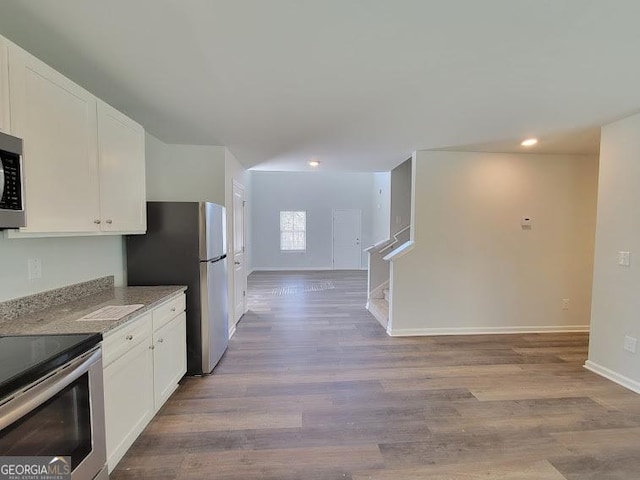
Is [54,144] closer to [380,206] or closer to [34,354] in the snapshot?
[34,354]

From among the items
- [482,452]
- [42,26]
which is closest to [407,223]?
[482,452]

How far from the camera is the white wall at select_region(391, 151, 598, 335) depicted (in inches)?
147

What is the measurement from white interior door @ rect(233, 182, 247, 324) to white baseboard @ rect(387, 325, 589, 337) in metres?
2.16

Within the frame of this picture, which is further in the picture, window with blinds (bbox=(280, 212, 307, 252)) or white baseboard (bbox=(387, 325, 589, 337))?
window with blinds (bbox=(280, 212, 307, 252))

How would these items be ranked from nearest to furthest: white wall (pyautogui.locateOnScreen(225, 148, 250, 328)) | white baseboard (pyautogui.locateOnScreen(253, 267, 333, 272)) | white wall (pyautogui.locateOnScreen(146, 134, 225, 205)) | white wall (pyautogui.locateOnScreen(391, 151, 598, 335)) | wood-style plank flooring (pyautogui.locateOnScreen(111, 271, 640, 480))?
wood-style plank flooring (pyautogui.locateOnScreen(111, 271, 640, 480)), white wall (pyautogui.locateOnScreen(146, 134, 225, 205)), white wall (pyautogui.locateOnScreen(225, 148, 250, 328)), white wall (pyautogui.locateOnScreen(391, 151, 598, 335)), white baseboard (pyautogui.locateOnScreen(253, 267, 333, 272))

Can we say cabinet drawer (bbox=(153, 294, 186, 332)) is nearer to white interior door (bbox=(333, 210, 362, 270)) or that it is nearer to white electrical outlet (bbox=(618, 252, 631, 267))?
white electrical outlet (bbox=(618, 252, 631, 267))

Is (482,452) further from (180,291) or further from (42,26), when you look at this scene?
(42,26)

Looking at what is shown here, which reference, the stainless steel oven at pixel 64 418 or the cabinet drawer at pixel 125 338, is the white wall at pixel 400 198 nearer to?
the cabinet drawer at pixel 125 338

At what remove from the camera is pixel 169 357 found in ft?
7.61

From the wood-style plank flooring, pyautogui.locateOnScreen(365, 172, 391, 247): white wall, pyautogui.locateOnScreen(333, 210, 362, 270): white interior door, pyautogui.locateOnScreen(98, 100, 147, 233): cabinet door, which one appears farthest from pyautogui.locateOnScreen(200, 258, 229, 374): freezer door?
pyautogui.locateOnScreen(333, 210, 362, 270): white interior door

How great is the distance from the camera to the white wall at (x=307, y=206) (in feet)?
30.7

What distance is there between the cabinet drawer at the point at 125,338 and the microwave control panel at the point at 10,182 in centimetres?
75

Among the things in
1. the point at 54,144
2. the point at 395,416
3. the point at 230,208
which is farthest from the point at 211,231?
the point at 395,416

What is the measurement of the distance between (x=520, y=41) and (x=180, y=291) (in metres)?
2.83
